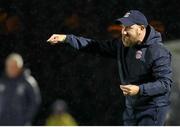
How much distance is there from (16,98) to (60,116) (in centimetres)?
48

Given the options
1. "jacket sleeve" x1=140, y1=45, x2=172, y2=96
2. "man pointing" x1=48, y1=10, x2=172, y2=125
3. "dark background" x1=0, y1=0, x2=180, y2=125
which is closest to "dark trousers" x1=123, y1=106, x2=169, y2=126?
"man pointing" x1=48, y1=10, x2=172, y2=125

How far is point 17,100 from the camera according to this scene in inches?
294

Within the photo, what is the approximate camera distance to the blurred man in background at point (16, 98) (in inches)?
293

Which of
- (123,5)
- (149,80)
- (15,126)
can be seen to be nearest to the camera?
(149,80)

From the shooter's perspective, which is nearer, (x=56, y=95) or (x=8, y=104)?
(x=8, y=104)

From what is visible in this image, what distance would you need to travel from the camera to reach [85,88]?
355 inches

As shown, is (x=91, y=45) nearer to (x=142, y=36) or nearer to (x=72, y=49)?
(x=142, y=36)

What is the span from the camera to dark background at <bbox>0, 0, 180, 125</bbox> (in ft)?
28.6

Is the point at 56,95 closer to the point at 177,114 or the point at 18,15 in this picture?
the point at 18,15

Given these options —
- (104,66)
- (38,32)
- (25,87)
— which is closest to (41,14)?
(38,32)

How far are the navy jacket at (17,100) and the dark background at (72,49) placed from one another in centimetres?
106

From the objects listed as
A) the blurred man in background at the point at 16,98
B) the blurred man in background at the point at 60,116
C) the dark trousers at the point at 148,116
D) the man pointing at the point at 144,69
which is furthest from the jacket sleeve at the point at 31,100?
the dark trousers at the point at 148,116

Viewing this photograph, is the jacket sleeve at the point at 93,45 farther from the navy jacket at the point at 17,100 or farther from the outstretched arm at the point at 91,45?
the navy jacket at the point at 17,100

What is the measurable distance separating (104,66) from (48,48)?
0.69 m
